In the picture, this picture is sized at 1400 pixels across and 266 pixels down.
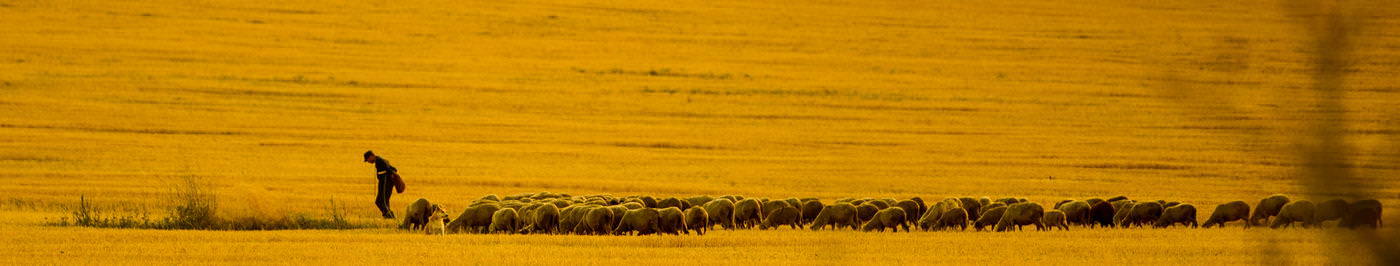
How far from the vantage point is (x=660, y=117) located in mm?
40844

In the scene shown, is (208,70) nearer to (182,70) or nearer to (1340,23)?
(182,70)

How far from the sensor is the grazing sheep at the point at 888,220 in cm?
1706

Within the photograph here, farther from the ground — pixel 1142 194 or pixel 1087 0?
pixel 1087 0

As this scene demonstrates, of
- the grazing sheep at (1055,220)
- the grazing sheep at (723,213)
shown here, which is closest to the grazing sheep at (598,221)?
the grazing sheep at (723,213)

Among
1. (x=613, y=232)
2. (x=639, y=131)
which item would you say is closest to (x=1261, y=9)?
(x=639, y=131)

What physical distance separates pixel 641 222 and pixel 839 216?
7.79ft

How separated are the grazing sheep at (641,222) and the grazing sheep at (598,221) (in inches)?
3.8

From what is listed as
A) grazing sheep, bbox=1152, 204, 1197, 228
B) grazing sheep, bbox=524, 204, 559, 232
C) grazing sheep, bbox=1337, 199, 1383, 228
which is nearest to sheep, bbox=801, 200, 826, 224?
grazing sheep, bbox=524, 204, 559, 232

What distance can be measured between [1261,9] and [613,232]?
47247 millimetres

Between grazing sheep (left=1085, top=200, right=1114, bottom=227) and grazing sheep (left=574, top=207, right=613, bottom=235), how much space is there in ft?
16.8

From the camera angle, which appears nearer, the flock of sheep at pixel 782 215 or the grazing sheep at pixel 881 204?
the flock of sheep at pixel 782 215

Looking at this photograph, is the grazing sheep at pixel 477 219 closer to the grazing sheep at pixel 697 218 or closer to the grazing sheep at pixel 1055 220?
the grazing sheep at pixel 697 218

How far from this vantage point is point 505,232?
16141mm

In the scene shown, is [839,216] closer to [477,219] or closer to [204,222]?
[477,219]
